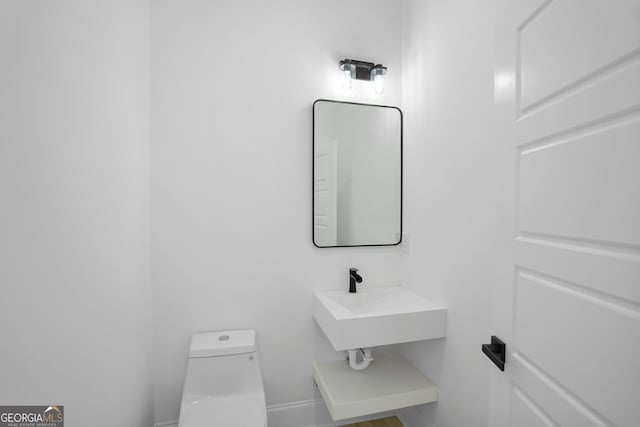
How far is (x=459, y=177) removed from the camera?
4.67 ft

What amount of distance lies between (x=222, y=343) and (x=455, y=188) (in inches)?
57.2

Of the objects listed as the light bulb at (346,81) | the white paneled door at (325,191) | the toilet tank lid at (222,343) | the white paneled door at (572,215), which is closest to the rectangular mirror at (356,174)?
the white paneled door at (325,191)

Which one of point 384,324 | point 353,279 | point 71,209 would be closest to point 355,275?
point 353,279

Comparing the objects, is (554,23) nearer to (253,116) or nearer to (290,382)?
(253,116)

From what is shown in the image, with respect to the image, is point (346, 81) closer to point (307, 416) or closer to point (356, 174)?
point (356, 174)

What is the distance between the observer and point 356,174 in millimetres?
1915

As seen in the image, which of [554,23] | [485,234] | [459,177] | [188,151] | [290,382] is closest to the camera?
[554,23]

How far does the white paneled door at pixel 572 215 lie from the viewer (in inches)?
25.4

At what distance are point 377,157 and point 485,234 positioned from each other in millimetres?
884

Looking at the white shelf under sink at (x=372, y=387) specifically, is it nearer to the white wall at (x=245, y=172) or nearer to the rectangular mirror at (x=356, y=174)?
the white wall at (x=245, y=172)

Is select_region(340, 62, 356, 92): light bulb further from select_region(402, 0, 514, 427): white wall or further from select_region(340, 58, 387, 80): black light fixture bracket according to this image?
select_region(402, 0, 514, 427): white wall

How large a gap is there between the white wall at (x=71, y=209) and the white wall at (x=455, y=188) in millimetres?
1340

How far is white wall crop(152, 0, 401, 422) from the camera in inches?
66.4

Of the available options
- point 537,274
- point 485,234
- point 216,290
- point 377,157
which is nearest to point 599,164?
point 537,274
